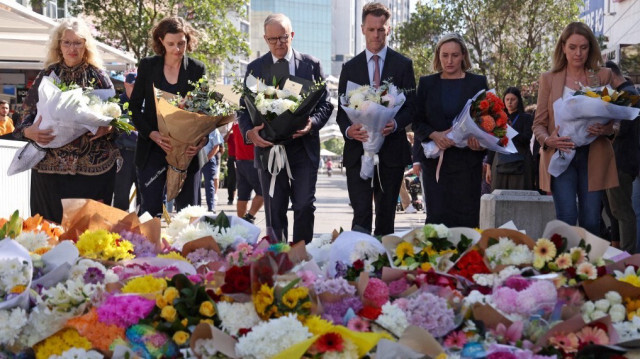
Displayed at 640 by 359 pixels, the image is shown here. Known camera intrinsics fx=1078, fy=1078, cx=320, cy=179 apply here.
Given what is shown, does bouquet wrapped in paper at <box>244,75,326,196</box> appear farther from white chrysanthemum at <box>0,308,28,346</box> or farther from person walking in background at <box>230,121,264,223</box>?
person walking in background at <box>230,121,264,223</box>

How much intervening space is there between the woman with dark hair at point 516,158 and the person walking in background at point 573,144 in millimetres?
4853

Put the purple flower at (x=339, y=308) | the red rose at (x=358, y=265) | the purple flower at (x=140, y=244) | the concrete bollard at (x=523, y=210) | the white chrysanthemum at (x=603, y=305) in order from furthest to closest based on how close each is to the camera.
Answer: the concrete bollard at (x=523, y=210), the purple flower at (x=140, y=244), the red rose at (x=358, y=265), the white chrysanthemum at (x=603, y=305), the purple flower at (x=339, y=308)

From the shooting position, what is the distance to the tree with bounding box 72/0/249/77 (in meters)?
28.8

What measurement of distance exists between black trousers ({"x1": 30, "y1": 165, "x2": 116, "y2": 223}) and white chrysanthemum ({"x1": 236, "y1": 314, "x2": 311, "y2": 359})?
4413 mm

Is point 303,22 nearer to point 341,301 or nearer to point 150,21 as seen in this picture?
point 150,21

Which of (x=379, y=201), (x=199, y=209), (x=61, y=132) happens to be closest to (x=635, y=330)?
(x=199, y=209)

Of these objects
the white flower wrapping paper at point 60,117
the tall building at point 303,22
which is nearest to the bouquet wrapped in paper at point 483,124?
the white flower wrapping paper at point 60,117

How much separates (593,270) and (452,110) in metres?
3.96

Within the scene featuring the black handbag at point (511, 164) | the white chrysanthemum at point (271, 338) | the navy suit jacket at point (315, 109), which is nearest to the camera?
the white chrysanthemum at point (271, 338)

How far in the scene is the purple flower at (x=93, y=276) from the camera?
Result: 175 inches

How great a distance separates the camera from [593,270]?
14.4 feet

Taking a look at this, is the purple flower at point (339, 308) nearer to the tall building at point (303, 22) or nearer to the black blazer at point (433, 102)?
the black blazer at point (433, 102)

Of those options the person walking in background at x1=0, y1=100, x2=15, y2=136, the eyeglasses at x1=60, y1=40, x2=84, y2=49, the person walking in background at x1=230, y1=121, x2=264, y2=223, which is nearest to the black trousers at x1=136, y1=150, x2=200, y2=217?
the eyeglasses at x1=60, y1=40, x2=84, y2=49

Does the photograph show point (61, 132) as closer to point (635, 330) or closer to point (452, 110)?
point (452, 110)
